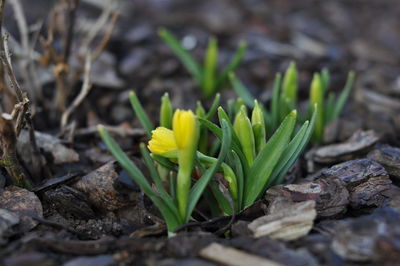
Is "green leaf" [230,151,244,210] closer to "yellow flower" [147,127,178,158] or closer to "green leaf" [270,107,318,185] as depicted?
"green leaf" [270,107,318,185]

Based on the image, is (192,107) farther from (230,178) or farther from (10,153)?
(10,153)

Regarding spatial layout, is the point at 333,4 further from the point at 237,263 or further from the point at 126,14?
the point at 237,263

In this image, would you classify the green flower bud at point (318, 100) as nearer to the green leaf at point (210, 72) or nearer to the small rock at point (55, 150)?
the green leaf at point (210, 72)

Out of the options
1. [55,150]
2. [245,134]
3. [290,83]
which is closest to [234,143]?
[245,134]

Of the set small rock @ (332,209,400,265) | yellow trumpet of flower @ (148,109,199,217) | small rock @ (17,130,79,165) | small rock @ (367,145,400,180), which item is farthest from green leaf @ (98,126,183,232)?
small rock @ (367,145,400,180)

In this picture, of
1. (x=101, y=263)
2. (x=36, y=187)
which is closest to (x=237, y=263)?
(x=101, y=263)

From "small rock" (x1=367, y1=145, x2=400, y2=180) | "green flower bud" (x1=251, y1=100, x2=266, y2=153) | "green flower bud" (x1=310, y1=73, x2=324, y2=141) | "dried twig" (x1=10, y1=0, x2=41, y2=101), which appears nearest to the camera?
"green flower bud" (x1=251, y1=100, x2=266, y2=153)
